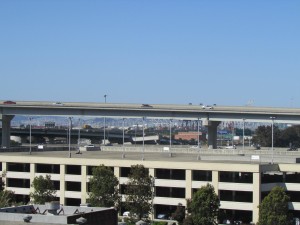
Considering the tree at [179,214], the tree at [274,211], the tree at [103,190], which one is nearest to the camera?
the tree at [274,211]

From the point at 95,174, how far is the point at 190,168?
45.4 feet

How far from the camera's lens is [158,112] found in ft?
480

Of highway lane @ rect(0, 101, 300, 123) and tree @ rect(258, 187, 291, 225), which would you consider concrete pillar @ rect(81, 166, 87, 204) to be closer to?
tree @ rect(258, 187, 291, 225)

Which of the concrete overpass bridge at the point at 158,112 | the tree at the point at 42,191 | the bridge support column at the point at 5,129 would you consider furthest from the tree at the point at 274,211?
the bridge support column at the point at 5,129

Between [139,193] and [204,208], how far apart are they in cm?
938

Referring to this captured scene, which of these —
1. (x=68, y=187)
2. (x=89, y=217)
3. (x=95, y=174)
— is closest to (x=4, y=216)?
(x=89, y=217)

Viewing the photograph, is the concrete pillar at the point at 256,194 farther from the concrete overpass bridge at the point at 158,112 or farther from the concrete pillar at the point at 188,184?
the concrete overpass bridge at the point at 158,112

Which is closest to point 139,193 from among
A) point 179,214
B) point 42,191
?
point 179,214

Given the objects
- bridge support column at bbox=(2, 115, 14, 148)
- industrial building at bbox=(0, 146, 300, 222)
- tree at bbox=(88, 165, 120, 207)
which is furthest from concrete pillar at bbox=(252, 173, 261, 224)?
bridge support column at bbox=(2, 115, 14, 148)

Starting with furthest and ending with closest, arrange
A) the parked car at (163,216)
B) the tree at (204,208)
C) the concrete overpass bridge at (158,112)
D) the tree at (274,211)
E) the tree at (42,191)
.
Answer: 1. the concrete overpass bridge at (158,112)
2. the parked car at (163,216)
3. the tree at (42,191)
4. the tree at (204,208)
5. the tree at (274,211)

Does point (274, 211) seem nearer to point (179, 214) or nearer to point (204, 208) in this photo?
point (204, 208)

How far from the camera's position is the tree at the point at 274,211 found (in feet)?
228

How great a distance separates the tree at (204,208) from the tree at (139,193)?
7.24m

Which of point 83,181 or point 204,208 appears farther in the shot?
point 83,181
